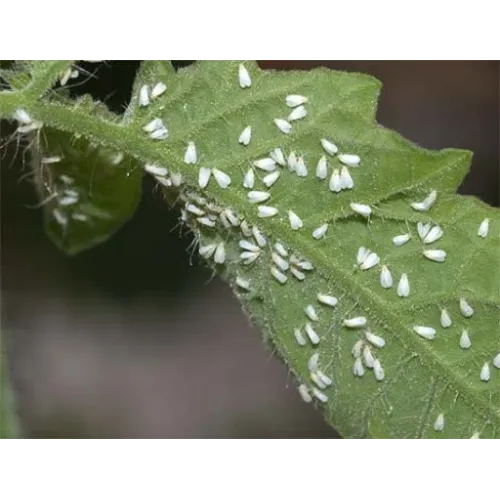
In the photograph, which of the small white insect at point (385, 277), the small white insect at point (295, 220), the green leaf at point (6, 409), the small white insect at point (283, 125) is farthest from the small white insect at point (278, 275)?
the green leaf at point (6, 409)

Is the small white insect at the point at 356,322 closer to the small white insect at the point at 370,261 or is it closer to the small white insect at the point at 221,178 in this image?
the small white insect at the point at 370,261

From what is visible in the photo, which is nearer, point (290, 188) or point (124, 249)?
point (290, 188)

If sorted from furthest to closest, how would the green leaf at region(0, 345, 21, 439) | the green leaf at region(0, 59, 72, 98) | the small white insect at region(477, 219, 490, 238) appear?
the green leaf at region(0, 345, 21, 439), the small white insect at region(477, 219, 490, 238), the green leaf at region(0, 59, 72, 98)

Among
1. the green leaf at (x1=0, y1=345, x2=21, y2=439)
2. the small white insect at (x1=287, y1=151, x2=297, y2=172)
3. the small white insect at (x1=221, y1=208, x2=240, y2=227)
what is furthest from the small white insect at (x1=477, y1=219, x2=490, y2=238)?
the green leaf at (x1=0, y1=345, x2=21, y2=439)

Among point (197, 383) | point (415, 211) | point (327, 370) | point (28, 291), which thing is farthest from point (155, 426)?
point (415, 211)

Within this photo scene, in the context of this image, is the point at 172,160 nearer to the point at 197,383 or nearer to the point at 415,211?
the point at 415,211

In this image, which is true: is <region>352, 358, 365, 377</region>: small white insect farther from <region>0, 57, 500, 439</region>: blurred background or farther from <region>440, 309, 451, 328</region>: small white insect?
<region>0, 57, 500, 439</region>: blurred background

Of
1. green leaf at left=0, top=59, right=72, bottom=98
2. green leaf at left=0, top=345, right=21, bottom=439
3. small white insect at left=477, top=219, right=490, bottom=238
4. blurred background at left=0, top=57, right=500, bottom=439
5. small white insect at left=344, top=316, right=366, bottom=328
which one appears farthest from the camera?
blurred background at left=0, top=57, right=500, bottom=439
